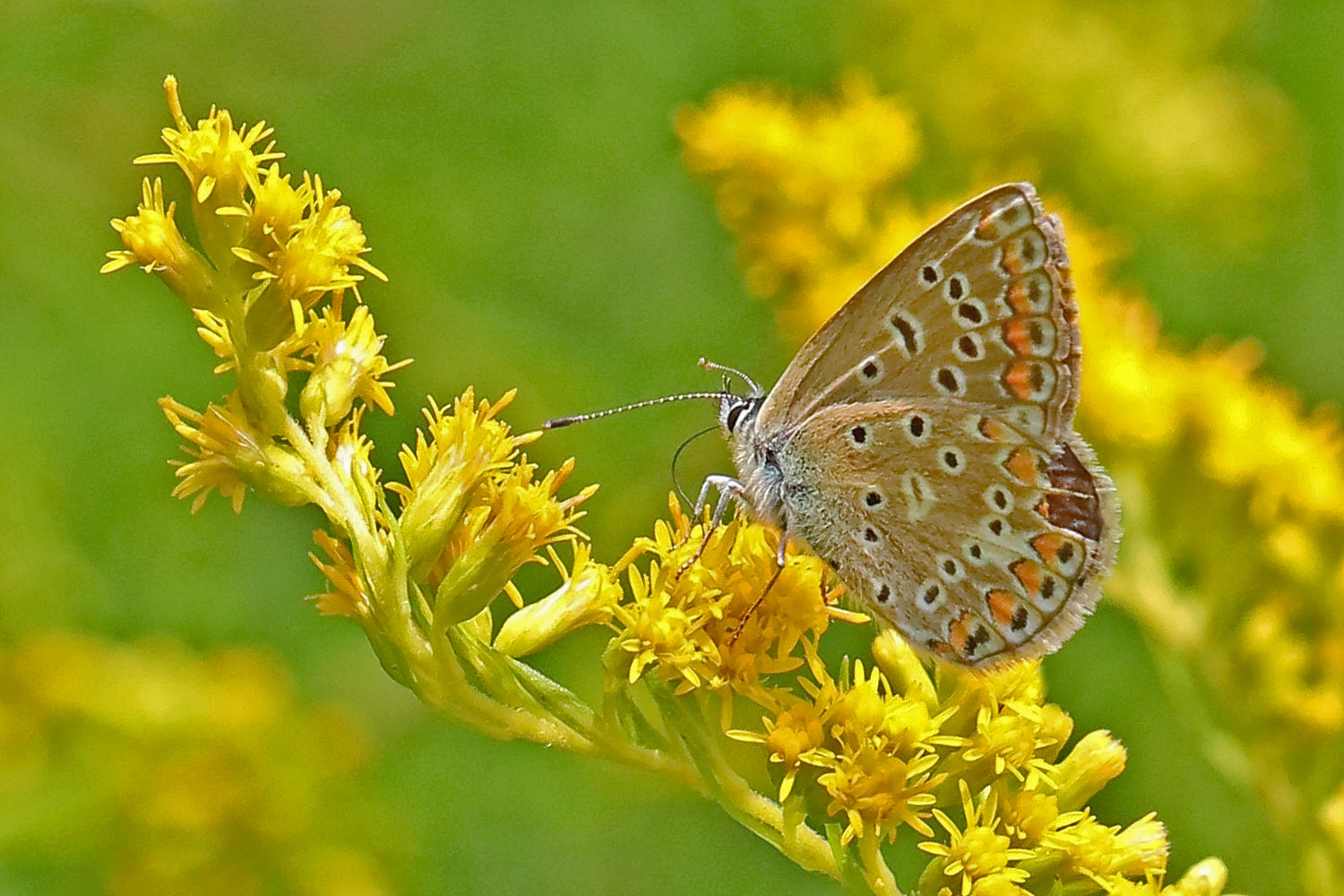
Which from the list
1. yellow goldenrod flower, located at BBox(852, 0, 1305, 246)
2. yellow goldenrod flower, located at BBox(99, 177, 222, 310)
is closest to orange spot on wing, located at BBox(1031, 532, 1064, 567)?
yellow goldenrod flower, located at BBox(99, 177, 222, 310)

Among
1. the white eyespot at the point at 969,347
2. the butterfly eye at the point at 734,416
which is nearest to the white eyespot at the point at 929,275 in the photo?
the white eyespot at the point at 969,347

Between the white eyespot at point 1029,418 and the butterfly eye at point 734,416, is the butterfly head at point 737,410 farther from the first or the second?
the white eyespot at point 1029,418

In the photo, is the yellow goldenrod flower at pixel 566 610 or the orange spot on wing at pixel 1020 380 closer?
the yellow goldenrod flower at pixel 566 610

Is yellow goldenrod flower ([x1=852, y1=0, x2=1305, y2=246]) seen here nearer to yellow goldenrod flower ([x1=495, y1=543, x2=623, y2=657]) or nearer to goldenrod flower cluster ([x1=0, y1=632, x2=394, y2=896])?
goldenrod flower cluster ([x1=0, y1=632, x2=394, y2=896])

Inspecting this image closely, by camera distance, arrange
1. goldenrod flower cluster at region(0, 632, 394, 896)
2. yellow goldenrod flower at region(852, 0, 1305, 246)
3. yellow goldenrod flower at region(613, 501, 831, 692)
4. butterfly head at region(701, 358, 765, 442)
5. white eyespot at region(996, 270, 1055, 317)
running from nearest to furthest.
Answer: yellow goldenrod flower at region(613, 501, 831, 692) < white eyespot at region(996, 270, 1055, 317) < butterfly head at region(701, 358, 765, 442) < goldenrod flower cluster at region(0, 632, 394, 896) < yellow goldenrod flower at region(852, 0, 1305, 246)

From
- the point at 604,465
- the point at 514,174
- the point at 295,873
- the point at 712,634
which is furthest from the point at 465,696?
the point at 514,174
